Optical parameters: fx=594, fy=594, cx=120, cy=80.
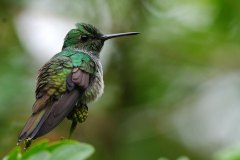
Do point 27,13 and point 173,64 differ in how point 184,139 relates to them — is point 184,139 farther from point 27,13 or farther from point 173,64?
point 27,13

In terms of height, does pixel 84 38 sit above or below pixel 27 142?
above

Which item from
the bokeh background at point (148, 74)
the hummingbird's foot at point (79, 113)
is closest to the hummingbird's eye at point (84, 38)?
the hummingbird's foot at point (79, 113)

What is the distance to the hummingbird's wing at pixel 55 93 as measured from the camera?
1.54m

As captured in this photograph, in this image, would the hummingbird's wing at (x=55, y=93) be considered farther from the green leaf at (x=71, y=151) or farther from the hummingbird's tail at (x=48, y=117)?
the green leaf at (x=71, y=151)

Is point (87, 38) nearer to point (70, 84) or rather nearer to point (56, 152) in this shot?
point (70, 84)

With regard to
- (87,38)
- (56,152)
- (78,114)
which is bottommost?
(56,152)

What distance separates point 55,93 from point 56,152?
1.69ft

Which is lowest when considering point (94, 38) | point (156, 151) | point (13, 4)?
point (94, 38)

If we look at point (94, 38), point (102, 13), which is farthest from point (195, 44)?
point (94, 38)

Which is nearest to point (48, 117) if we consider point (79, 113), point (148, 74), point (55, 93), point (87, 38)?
point (79, 113)

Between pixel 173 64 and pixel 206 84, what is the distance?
0.43 m

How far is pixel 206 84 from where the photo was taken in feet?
17.8

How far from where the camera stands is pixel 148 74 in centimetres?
513

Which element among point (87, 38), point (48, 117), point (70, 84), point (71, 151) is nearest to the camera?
point (71, 151)
